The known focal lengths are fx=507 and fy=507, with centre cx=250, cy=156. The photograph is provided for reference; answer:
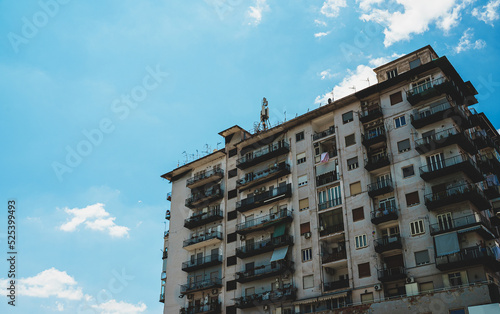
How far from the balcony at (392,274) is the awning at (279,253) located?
36.4 feet

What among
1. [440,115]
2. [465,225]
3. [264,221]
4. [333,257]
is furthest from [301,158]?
[465,225]

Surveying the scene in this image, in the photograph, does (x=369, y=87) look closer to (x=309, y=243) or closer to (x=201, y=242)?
(x=309, y=243)

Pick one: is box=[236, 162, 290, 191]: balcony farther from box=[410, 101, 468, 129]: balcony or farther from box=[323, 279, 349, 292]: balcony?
box=[410, 101, 468, 129]: balcony

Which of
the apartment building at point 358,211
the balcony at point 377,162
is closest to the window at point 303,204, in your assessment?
the apartment building at point 358,211

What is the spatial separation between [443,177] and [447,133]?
4.18 meters

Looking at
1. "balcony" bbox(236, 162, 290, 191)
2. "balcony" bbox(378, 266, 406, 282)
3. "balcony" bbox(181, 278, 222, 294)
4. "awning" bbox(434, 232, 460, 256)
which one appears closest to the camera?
"awning" bbox(434, 232, 460, 256)

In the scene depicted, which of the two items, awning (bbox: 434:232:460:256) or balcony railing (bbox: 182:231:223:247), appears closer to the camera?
awning (bbox: 434:232:460:256)

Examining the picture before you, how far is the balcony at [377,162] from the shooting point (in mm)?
49222

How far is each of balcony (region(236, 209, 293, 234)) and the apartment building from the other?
0.16 metres

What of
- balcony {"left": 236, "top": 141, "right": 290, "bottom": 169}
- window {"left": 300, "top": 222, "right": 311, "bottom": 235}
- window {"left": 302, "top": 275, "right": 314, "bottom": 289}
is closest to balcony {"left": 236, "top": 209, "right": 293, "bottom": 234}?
window {"left": 300, "top": 222, "right": 311, "bottom": 235}

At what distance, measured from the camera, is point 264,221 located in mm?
56469

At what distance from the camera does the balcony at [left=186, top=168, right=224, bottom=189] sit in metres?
64.3

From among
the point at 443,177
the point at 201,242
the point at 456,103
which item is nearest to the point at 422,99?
the point at 456,103

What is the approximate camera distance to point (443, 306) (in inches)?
1505
